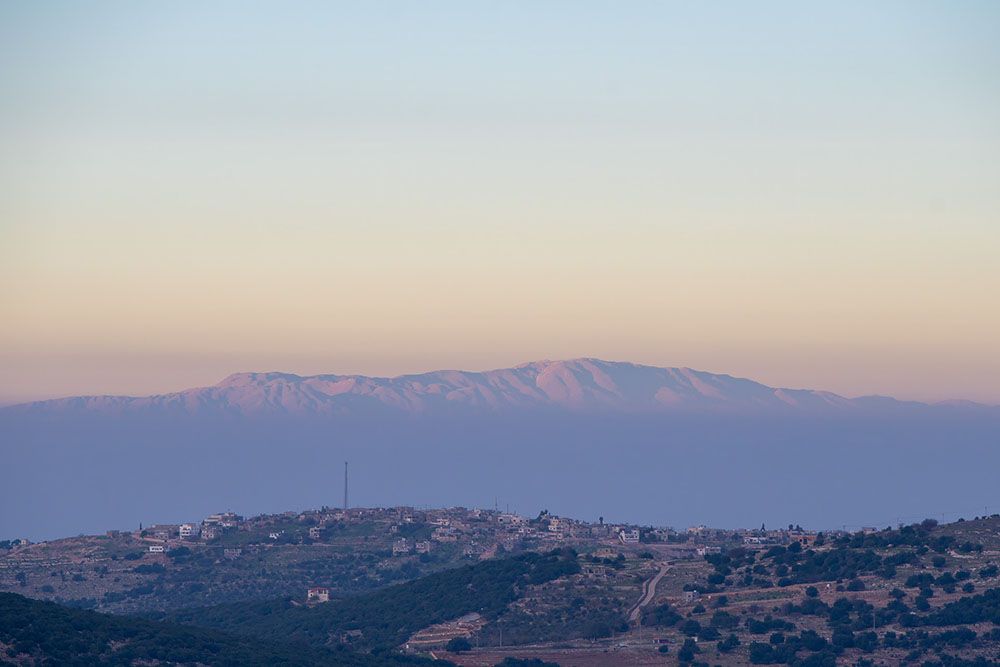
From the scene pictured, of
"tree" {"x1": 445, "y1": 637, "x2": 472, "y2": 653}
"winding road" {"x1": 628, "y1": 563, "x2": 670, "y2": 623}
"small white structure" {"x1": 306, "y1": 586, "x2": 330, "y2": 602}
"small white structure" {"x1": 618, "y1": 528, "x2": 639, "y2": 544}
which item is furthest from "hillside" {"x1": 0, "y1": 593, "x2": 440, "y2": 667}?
"small white structure" {"x1": 618, "y1": 528, "x2": 639, "y2": 544}

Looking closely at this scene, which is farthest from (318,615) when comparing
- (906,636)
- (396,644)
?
(906,636)

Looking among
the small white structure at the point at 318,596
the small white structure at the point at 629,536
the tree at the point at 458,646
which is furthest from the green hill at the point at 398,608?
the small white structure at the point at 629,536

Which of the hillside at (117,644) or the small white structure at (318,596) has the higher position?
the hillside at (117,644)

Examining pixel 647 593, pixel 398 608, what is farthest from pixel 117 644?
pixel 647 593

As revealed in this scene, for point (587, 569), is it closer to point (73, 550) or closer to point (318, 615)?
point (318, 615)

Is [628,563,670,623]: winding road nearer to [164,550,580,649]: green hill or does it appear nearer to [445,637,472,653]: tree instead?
[164,550,580,649]: green hill

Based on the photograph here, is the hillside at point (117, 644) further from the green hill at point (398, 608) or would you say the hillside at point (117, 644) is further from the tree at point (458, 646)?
the green hill at point (398, 608)

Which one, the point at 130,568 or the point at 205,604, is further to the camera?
the point at 130,568
